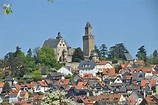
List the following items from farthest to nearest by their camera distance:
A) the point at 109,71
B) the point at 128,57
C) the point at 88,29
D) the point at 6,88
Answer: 1. the point at 88,29
2. the point at 128,57
3. the point at 109,71
4. the point at 6,88

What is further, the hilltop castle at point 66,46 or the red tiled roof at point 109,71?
the hilltop castle at point 66,46

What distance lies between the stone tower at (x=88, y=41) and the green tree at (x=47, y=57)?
6.18 m

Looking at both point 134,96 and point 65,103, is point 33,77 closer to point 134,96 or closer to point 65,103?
point 134,96

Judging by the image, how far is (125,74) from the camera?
37.7 metres

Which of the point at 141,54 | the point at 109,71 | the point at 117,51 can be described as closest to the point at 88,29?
the point at 117,51

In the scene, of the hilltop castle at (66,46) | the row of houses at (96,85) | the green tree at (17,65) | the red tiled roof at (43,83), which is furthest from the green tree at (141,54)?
the red tiled roof at (43,83)

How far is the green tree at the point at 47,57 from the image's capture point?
4016cm

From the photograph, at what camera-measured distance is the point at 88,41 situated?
48.2m

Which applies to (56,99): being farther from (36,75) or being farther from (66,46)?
(66,46)

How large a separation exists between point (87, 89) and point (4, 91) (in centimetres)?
592

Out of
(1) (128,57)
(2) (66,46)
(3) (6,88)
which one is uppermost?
(2) (66,46)

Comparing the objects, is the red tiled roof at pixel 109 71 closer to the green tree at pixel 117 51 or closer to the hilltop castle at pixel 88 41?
the hilltop castle at pixel 88 41

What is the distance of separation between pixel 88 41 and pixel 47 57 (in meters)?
8.75

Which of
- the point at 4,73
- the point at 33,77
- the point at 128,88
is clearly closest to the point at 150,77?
the point at 128,88
